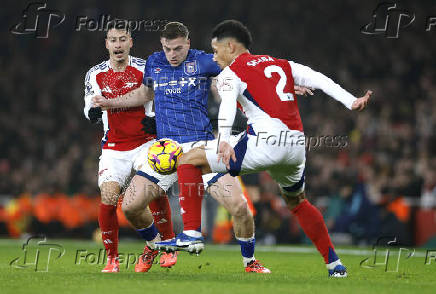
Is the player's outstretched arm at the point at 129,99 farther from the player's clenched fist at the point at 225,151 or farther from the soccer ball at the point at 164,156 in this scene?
the player's clenched fist at the point at 225,151

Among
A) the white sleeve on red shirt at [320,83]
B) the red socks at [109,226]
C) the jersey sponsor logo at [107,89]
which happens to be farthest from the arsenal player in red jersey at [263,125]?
the jersey sponsor logo at [107,89]

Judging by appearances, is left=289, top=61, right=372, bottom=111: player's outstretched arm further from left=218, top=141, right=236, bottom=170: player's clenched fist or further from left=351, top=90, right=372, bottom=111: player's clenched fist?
left=218, top=141, right=236, bottom=170: player's clenched fist

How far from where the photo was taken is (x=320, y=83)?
6539mm

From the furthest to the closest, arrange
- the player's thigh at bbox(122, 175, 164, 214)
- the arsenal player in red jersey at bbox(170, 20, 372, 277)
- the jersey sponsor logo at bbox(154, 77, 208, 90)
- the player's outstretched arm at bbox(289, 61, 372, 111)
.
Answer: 1. the jersey sponsor logo at bbox(154, 77, 208, 90)
2. the player's thigh at bbox(122, 175, 164, 214)
3. the arsenal player in red jersey at bbox(170, 20, 372, 277)
4. the player's outstretched arm at bbox(289, 61, 372, 111)

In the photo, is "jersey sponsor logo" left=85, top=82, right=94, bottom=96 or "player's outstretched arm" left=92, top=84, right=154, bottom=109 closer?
"player's outstretched arm" left=92, top=84, right=154, bottom=109

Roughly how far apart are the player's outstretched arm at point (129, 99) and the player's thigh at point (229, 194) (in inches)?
47.4

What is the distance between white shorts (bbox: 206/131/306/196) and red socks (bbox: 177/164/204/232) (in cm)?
18

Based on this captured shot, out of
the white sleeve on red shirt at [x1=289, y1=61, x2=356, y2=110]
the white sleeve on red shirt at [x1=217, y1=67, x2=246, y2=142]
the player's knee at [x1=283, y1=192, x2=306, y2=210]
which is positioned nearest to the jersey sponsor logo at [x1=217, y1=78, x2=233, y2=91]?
the white sleeve on red shirt at [x1=217, y1=67, x2=246, y2=142]

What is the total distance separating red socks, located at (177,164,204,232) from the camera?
6598mm

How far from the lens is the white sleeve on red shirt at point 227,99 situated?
244 inches

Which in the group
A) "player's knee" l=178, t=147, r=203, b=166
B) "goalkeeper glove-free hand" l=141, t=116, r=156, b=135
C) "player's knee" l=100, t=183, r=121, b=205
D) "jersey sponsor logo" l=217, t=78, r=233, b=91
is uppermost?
"jersey sponsor logo" l=217, t=78, r=233, b=91

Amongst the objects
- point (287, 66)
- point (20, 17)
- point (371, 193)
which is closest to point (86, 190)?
point (371, 193)

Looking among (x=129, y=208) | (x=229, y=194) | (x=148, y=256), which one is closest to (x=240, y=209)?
(x=229, y=194)

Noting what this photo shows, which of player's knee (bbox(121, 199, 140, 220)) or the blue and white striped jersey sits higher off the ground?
the blue and white striped jersey
